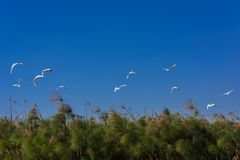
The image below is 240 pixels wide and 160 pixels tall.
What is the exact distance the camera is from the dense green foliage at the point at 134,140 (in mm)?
17156

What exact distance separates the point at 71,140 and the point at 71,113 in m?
1.59

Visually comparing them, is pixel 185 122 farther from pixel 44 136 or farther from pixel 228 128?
pixel 44 136

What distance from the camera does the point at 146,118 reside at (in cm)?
1877

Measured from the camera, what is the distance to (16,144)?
19.0 meters

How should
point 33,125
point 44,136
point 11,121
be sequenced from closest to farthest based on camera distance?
point 44,136 < point 33,125 < point 11,121

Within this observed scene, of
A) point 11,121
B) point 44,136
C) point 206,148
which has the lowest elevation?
point 206,148

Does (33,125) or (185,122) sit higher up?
(33,125)

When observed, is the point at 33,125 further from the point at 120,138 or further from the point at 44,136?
the point at 120,138

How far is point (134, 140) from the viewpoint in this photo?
17.7 metres

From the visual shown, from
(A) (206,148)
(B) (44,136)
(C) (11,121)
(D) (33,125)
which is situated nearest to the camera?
(A) (206,148)

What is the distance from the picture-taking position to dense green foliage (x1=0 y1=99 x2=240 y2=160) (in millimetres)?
17156

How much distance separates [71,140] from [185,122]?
322cm

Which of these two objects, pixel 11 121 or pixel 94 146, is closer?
pixel 94 146

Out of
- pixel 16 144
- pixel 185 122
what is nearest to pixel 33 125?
pixel 16 144
